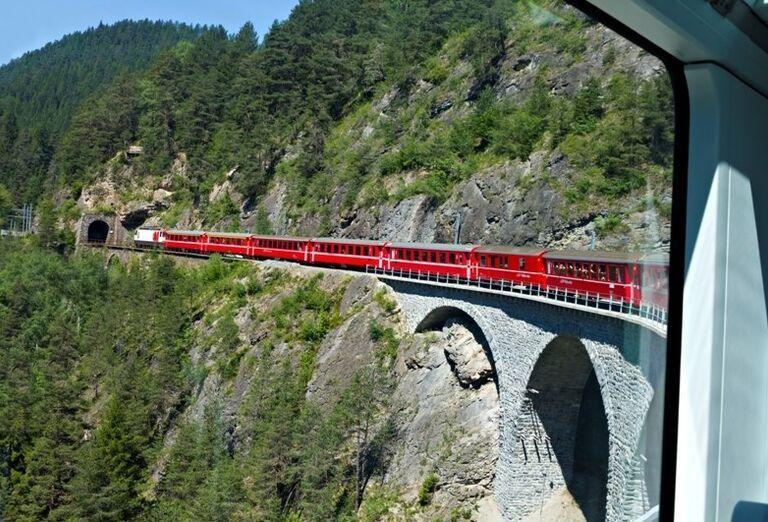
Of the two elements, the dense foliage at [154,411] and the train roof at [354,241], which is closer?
the dense foliage at [154,411]

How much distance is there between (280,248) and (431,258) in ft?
23.8

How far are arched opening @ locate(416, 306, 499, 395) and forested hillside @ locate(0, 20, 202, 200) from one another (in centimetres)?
941

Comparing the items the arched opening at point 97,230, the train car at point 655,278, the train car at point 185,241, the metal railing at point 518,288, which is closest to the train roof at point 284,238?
the metal railing at point 518,288

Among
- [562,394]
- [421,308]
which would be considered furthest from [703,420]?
[421,308]

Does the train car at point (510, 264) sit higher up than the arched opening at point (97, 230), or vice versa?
the arched opening at point (97, 230)

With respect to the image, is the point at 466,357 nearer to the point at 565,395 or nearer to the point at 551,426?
the point at 565,395

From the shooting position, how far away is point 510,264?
34.3 feet

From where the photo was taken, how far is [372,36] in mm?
24703

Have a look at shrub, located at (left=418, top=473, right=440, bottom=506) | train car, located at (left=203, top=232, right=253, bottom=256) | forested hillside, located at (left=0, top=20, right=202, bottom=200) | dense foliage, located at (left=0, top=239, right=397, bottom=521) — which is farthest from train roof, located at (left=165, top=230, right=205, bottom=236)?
forested hillside, located at (left=0, top=20, right=202, bottom=200)

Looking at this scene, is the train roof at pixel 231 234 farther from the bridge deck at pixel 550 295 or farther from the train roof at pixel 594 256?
the train roof at pixel 594 256

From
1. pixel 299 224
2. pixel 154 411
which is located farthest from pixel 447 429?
pixel 299 224

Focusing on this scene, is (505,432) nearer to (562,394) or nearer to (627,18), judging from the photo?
(562,394)

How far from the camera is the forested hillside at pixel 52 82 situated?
67.2 inches

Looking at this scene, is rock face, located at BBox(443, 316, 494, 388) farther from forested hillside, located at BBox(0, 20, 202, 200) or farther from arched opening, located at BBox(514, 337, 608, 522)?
forested hillside, located at BBox(0, 20, 202, 200)
